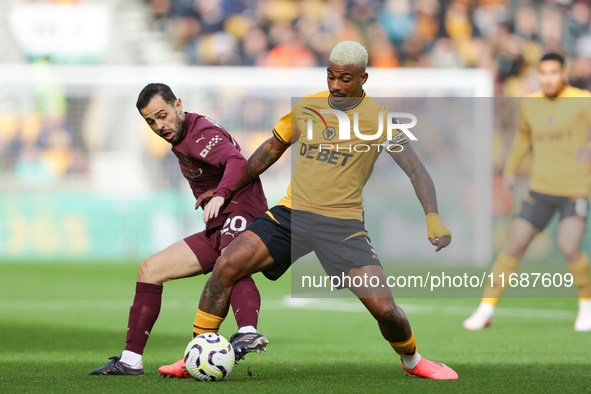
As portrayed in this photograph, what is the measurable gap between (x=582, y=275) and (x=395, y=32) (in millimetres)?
11496

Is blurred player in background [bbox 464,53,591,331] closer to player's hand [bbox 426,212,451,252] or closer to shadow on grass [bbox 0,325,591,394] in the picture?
shadow on grass [bbox 0,325,591,394]

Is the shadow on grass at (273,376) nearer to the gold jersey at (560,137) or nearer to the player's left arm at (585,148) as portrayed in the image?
the gold jersey at (560,137)

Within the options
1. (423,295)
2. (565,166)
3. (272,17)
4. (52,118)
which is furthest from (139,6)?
(565,166)

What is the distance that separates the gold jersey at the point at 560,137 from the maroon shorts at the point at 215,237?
3922mm

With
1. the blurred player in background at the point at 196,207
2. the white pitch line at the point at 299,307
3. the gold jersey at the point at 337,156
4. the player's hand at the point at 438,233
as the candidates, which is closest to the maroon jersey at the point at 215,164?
the blurred player in background at the point at 196,207

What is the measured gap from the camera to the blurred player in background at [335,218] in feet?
15.2

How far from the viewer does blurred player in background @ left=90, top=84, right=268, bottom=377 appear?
4.98 meters

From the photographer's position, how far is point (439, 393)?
4.26m

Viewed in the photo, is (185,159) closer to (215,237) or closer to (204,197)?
(204,197)

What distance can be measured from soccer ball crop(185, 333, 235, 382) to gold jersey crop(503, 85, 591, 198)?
4.51 metres

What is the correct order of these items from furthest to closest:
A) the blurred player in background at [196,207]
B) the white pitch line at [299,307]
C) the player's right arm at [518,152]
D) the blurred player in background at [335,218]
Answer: the white pitch line at [299,307] < the player's right arm at [518,152] < the blurred player in background at [196,207] < the blurred player in background at [335,218]

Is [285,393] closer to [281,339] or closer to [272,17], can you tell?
[281,339]

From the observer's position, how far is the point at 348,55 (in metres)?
4.61

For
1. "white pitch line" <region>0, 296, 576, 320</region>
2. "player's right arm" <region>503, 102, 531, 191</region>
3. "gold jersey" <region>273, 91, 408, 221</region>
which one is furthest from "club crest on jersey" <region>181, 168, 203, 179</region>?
"white pitch line" <region>0, 296, 576, 320</region>
